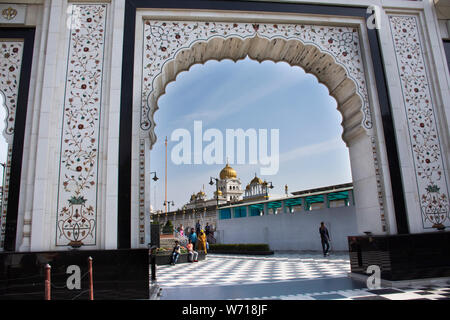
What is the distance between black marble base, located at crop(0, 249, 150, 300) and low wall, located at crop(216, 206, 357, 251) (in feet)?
21.1

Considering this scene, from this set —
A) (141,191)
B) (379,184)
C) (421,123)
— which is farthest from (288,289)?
(421,123)

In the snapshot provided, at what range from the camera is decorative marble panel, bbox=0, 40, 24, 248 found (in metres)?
3.34

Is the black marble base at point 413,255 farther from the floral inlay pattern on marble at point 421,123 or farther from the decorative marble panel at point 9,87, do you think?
the decorative marble panel at point 9,87

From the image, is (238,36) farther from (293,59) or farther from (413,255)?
(413,255)

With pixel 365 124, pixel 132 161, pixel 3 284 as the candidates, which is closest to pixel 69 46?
pixel 132 161

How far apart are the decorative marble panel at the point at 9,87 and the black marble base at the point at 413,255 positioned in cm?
395

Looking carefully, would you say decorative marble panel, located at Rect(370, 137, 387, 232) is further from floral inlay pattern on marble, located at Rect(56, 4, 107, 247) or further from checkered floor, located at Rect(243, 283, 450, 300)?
floral inlay pattern on marble, located at Rect(56, 4, 107, 247)

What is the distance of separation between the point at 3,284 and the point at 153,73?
8.41 ft

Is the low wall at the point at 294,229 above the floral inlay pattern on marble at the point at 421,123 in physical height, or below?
below

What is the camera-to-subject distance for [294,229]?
9852 mm

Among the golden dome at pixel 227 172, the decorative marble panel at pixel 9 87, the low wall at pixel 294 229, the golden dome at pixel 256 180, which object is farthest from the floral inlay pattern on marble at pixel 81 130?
the golden dome at pixel 227 172

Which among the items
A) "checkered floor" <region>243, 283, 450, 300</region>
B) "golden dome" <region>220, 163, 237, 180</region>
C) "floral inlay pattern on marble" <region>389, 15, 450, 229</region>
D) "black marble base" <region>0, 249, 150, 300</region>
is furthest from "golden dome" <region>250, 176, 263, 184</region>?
"black marble base" <region>0, 249, 150, 300</region>

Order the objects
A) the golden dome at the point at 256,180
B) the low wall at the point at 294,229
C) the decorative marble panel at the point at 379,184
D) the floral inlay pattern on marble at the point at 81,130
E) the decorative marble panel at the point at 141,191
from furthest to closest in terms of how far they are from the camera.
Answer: the golden dome at the point at 256,180 < the low wall at the point at 294,229 < the decorative marble panel at the point at 379,184 < the decorative marble panel at the point at 141,191 < the floral inlay pattern on marble at the point at 81,130

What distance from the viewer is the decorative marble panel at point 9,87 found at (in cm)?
334
